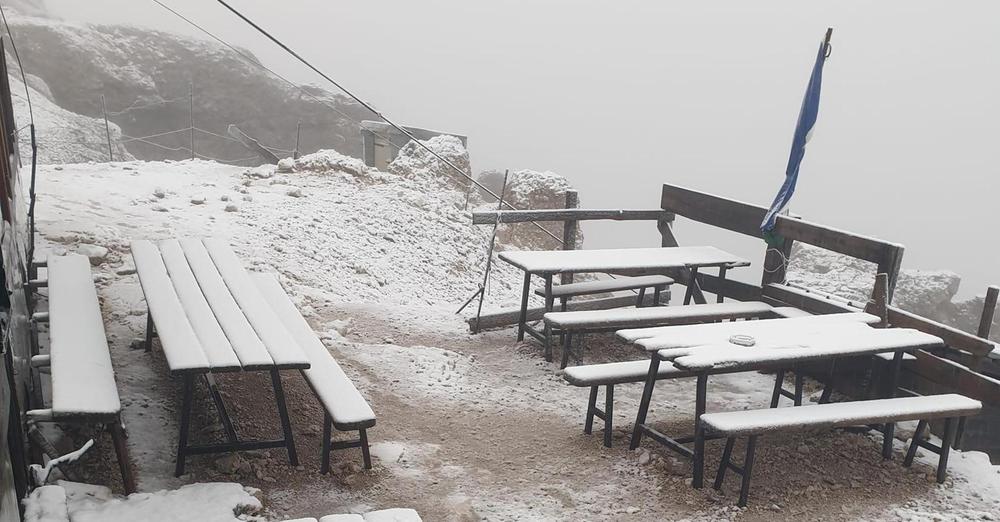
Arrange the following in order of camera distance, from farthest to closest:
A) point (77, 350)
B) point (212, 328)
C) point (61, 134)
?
point (61, 134) → point (212, 328) → point (77, 350)

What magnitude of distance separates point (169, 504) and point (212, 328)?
3.46ft

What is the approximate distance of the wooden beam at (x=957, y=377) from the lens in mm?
5406

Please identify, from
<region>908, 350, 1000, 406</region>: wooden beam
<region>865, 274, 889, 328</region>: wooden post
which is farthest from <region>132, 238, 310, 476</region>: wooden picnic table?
<region>908, 350, 1000, 406</region>: wooden beam

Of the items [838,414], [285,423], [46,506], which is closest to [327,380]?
[285,423]

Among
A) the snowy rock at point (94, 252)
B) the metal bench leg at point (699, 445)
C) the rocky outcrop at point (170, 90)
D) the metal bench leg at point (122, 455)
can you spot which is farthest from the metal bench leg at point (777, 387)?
the rocky outcrop at point (170, 90)

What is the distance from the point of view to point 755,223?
7.60 meters

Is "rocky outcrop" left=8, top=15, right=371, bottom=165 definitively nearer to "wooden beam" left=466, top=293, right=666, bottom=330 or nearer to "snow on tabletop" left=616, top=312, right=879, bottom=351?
"wooden beam" left=466, top=293, right=666, bottom=330

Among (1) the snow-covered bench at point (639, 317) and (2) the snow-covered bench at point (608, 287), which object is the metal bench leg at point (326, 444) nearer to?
(1) the snow-covered bench at point (639, 317)

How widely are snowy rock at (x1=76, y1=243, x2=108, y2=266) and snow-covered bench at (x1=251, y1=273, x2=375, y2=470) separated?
112 inches

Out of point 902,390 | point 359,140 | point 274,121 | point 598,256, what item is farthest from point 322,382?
point 274,121

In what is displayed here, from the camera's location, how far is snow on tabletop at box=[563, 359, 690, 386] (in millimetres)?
5219

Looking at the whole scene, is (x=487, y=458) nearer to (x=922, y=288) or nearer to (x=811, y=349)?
(x=811, y=349)

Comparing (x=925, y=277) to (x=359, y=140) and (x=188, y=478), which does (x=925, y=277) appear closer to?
(x=359, y=140)

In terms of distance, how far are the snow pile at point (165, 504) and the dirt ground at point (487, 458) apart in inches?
9.2
